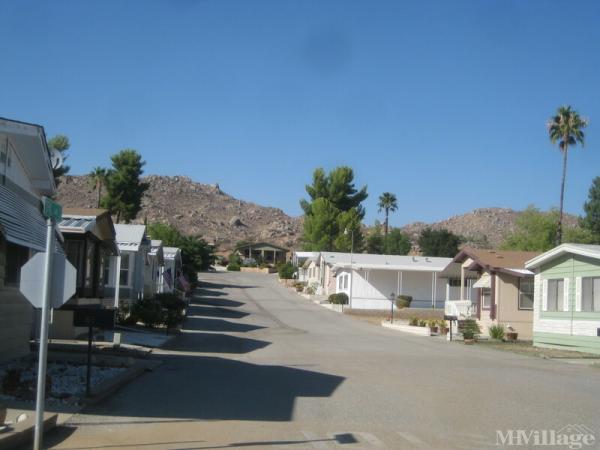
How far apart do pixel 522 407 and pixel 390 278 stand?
4024 cm

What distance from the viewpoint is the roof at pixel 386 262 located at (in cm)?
5084

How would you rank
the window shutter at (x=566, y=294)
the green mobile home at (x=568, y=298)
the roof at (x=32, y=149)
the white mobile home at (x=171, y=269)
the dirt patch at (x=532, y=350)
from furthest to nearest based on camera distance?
the white mobile home at (x=171, y=269) < the window shutter at (x=566, y=294) < the green mobile home at (x=568, y=298) < the dirt patch at (x=532, y=350) < the roof at (x=32, y=149)

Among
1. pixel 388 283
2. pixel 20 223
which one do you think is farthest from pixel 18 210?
pixel 388 283

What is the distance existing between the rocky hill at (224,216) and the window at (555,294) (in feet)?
346

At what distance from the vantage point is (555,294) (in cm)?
2694

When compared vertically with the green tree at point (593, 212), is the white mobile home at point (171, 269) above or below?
below

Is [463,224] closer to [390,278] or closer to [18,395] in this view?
[390,278]

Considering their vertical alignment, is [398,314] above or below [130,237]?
below

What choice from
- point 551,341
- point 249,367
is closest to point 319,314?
point 551,341

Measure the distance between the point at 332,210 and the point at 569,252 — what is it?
5718 cm

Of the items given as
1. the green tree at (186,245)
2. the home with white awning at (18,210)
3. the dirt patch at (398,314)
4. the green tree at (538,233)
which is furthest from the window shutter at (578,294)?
the green tree at (538,233)

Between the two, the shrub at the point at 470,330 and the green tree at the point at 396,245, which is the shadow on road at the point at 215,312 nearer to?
the shrub at the point at 470,330

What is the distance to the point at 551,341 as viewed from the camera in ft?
88.1

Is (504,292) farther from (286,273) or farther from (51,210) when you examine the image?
(286,273)
